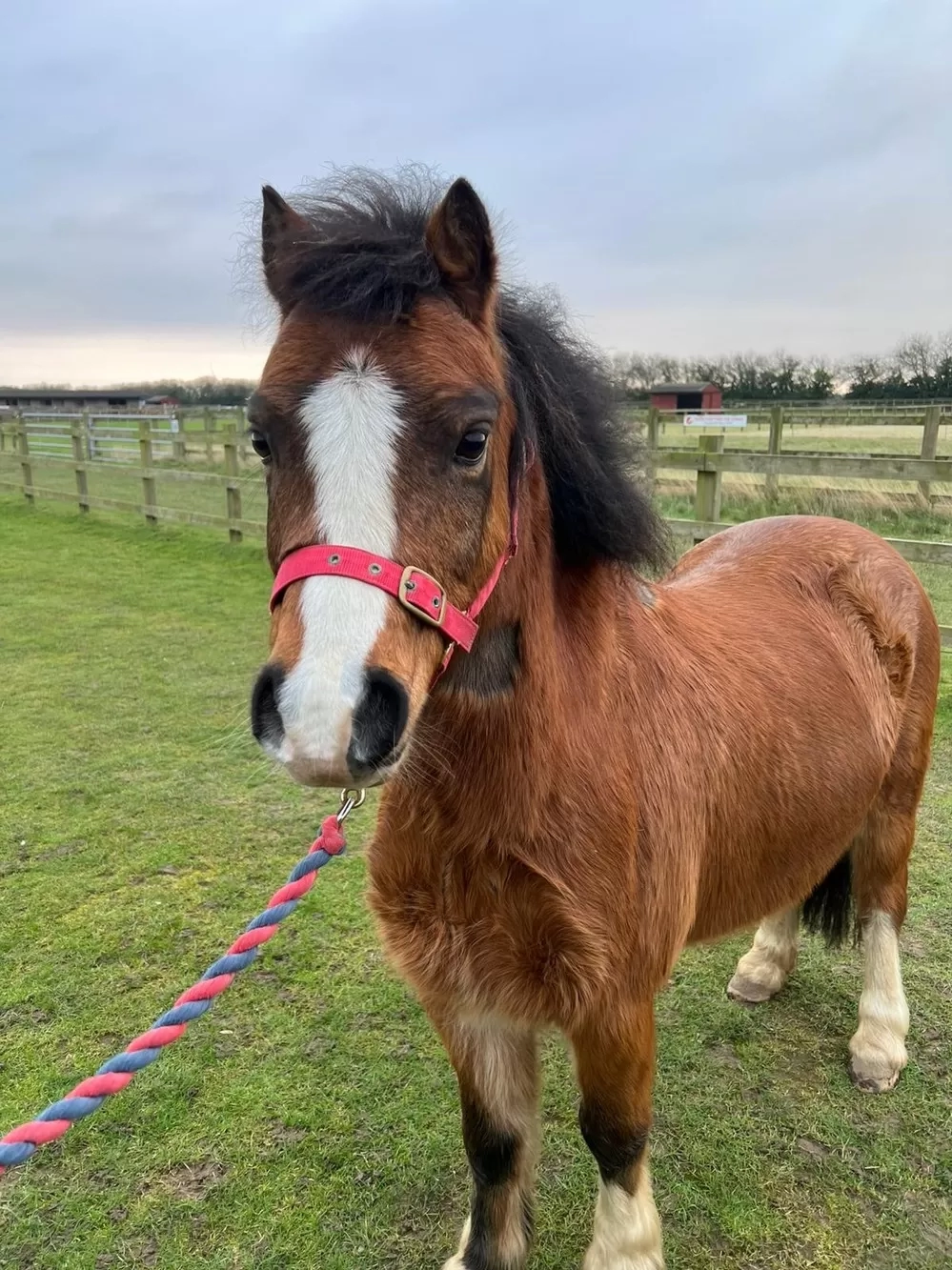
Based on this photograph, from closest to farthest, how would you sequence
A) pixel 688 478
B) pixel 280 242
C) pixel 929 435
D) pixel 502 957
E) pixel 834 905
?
pixel 280 242 < pixel 502 957 < pixel 834 905 < pixel 929 435 < pixel 688 478

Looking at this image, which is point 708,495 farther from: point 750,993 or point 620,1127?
point 620,1127

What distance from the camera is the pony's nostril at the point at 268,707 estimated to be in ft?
3.52

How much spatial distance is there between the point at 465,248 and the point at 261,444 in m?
0.47

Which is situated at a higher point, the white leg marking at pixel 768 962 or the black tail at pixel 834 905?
the black tail at pixel 834 905

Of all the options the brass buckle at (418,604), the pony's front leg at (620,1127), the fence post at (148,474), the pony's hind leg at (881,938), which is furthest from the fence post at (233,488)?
the brass buckle at (418,604)

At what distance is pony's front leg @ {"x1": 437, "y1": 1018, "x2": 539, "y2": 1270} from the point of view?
185 centimetres

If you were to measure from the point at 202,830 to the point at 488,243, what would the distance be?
329 centimetres

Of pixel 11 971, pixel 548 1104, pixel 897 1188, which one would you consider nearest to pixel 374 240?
pixel 548 1104

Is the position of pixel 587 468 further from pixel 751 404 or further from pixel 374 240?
pixel 751 404

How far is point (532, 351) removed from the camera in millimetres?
1527

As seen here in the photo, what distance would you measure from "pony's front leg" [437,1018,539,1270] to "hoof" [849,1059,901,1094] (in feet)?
3.85

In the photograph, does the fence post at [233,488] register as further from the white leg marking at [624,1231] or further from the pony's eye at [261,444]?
the white leg marking at [624,1231]

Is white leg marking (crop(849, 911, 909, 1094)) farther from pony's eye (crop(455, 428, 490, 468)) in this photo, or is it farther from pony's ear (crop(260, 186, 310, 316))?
pony's ear (crop(260, 186, 310, 316))

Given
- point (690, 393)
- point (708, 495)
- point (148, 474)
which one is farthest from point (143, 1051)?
point (690, 393)
